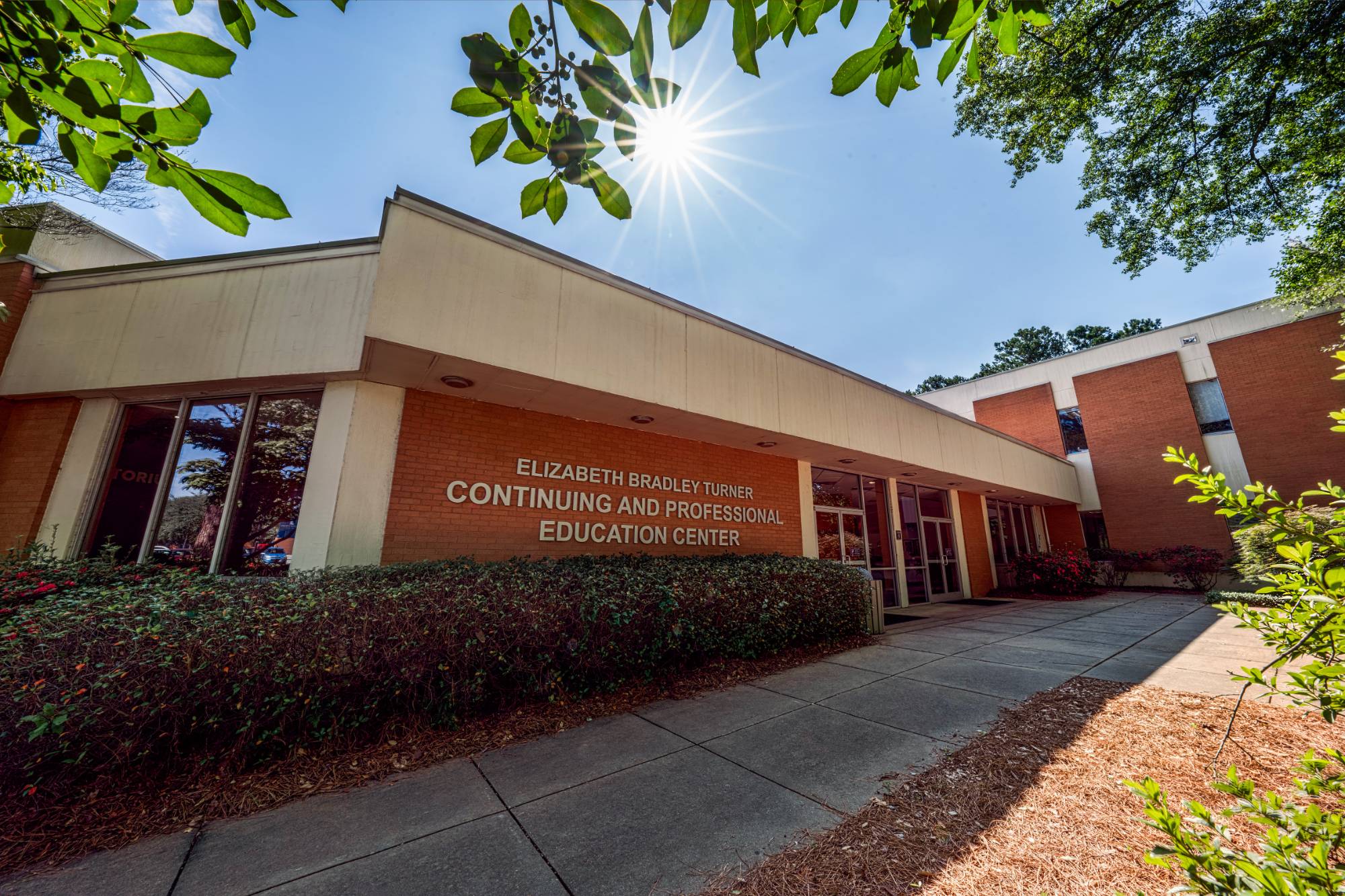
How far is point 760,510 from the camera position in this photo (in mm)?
9641

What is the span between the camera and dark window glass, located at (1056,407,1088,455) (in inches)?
744

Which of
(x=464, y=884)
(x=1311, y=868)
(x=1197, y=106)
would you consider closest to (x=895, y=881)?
(x=1311, y=868)

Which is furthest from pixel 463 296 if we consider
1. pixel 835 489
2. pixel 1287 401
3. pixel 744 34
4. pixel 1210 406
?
pixel 1287 401

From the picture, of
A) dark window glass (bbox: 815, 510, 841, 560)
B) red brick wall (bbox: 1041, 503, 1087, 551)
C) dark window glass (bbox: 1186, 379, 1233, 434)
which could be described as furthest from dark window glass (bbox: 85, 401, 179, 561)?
dark window glass (bbox: 1186, 379, 1233, 434)

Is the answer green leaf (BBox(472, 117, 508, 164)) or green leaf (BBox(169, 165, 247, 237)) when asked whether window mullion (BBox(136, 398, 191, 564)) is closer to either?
green leaf (BBox(169, 165, 247, 237))

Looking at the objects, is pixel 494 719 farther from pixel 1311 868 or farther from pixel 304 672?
pixel 1311 868

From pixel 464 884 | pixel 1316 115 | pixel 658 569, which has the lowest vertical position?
pixel 464 884

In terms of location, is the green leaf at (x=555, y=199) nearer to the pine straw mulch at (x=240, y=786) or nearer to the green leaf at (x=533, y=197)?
the green leaf at (x=533, y=197)

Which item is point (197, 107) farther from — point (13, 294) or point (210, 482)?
point (13, 294)

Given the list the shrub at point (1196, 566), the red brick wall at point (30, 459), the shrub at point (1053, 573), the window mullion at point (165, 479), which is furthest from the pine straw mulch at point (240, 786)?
the shrub at point (1196, 566)

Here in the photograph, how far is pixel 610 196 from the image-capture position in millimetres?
1671

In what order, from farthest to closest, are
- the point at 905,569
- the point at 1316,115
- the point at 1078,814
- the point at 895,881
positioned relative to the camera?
the point at 905,569 < the point at 1316,115 < the point at 1078,814 < the point at 895,881

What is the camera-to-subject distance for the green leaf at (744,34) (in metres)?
1.39

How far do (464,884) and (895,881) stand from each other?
2.04 metres
